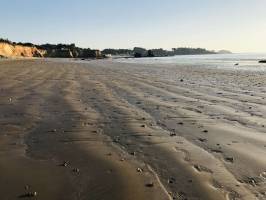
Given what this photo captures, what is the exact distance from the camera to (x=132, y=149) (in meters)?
6.28

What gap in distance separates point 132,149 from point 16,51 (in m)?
102

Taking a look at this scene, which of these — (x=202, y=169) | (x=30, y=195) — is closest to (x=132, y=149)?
(x=202, y=169)

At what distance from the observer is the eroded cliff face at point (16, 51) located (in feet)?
300

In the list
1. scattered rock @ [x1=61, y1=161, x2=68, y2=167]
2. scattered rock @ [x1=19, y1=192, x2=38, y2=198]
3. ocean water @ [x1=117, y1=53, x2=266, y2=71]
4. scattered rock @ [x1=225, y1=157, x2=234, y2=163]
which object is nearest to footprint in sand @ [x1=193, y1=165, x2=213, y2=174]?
scattered rock @ [x1=225, y1=157, x2=234, y2=163]

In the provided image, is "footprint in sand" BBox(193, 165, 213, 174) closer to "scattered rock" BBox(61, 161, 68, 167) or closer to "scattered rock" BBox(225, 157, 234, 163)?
"scattered rock" BBox(225, 157, 234, 163)

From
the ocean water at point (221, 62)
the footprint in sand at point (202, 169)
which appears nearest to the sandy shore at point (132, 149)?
the footprint in sand at point (202, 169)

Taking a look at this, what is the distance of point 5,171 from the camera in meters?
5.12

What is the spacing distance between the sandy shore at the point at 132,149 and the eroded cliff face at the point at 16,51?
73.5 metres

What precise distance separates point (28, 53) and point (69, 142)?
4372 inches

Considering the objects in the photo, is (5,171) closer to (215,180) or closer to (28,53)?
(215,180)

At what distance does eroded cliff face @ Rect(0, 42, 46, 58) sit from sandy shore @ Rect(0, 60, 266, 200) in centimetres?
7350

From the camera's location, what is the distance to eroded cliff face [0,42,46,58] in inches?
3597

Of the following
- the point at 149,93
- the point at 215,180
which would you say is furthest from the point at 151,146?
the point at 149,93

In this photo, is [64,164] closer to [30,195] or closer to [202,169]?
[30,195]
